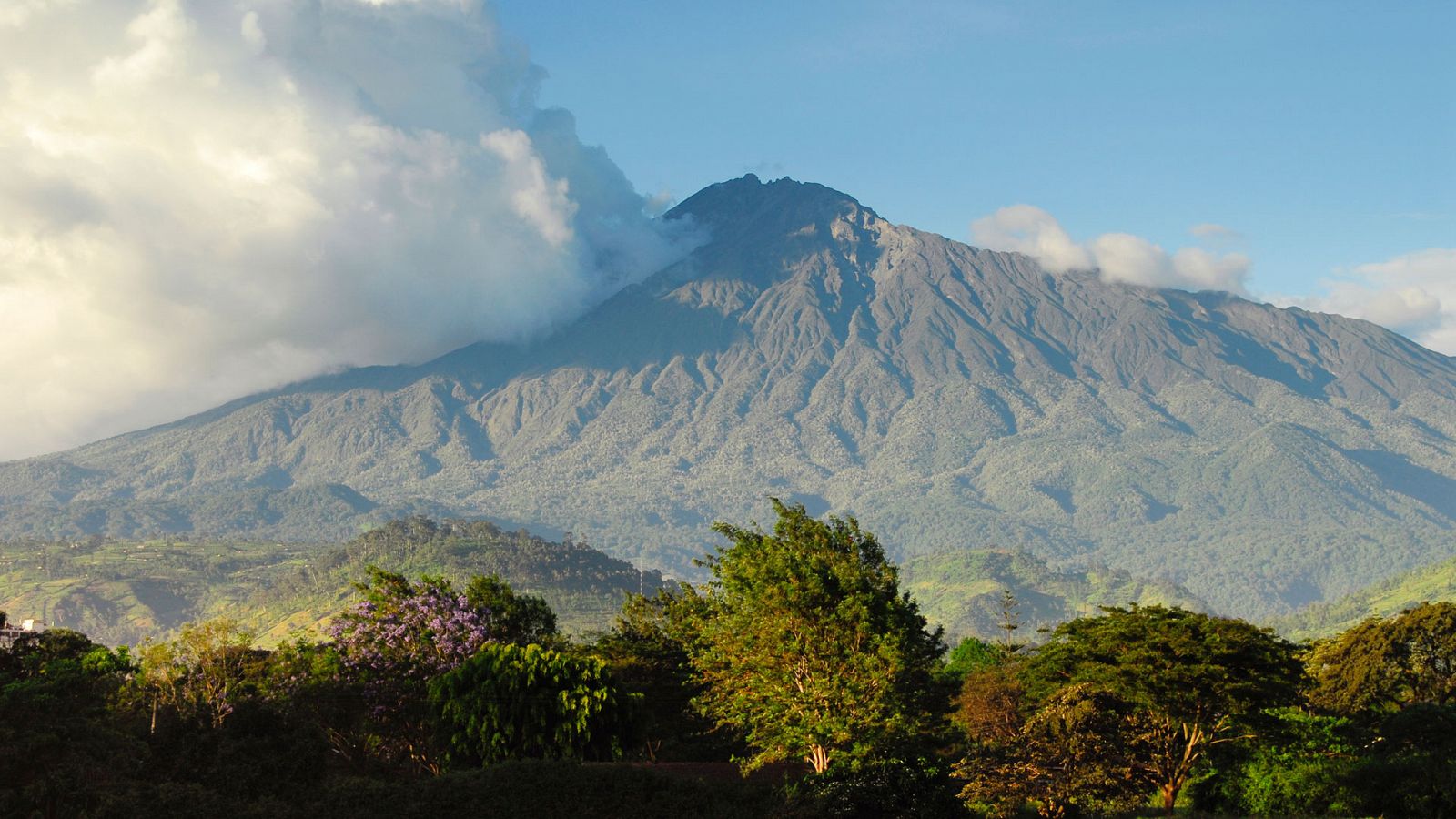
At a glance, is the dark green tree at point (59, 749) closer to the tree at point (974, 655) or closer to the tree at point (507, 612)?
the tree at point (507, 612)

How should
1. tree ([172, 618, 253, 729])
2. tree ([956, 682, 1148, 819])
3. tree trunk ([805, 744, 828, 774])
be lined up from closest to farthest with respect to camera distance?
1. tree ([956, 682, 1148, 819])
2. tree trunk ([805, 744, 828, 774])
3. tree ([172, 618, 253, 729])

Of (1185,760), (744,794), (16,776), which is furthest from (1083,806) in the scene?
(16,776)

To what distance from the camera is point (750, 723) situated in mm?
44250

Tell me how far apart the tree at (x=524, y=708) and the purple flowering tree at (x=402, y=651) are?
209 cm

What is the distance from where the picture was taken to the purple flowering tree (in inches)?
1961

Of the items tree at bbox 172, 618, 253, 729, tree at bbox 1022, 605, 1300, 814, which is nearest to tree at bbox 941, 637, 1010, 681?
tree at bbox 1022, 605, 1300, 814

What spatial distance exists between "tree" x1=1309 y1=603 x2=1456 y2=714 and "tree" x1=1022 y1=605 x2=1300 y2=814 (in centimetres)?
1979

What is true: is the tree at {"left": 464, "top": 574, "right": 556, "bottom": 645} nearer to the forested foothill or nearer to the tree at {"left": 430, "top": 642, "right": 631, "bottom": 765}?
the forested foothill

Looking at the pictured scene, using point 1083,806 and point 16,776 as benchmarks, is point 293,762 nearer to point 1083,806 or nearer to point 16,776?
Answer: point 16,776

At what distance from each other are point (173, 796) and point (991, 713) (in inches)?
1281

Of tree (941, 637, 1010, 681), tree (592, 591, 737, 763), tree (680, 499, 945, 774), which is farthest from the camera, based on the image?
tree (941, 637, 1010, 681)

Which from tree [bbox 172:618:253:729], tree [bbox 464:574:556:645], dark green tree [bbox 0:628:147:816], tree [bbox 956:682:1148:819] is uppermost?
tree [bbox 464:574:556:645]

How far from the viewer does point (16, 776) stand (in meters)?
28.8

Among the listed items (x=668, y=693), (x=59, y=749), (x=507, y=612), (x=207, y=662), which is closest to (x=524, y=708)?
(x=207, y=662)
